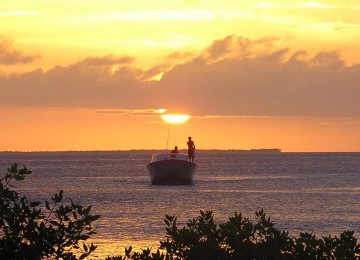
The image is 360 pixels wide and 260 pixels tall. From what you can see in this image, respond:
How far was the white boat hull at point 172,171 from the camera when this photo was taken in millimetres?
94875

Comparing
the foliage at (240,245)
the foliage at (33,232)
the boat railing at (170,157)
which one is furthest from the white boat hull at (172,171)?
the foliage at (33,232)

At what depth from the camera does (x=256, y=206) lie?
237 feet

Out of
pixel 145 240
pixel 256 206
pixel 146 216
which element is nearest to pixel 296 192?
pixel 256 206

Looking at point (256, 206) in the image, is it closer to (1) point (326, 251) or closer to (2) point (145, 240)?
(2) point (145, 240)

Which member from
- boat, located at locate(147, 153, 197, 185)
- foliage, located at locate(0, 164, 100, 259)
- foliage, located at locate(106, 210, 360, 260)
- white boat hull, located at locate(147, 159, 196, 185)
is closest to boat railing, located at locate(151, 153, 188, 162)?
boat, located at locate(147, 153, 197, 185)

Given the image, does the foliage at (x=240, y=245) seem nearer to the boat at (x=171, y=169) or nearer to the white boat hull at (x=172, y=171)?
the boat at (x=171, y=169)

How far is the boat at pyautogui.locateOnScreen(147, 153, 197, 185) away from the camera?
9431 cm

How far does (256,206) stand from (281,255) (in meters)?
57.7

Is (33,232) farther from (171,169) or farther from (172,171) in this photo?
(172,171)

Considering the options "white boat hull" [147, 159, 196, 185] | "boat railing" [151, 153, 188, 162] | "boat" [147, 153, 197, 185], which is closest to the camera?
"boat railing" [151, 153, 188, 162]

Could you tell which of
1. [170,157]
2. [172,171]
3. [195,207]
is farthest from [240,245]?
[172,171]

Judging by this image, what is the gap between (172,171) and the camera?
316 feet

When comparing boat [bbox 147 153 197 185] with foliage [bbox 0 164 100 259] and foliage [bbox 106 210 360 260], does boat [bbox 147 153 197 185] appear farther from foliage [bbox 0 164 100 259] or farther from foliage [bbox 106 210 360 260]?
foliage [bbox 0 164 100 259]

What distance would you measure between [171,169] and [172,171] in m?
0.50
